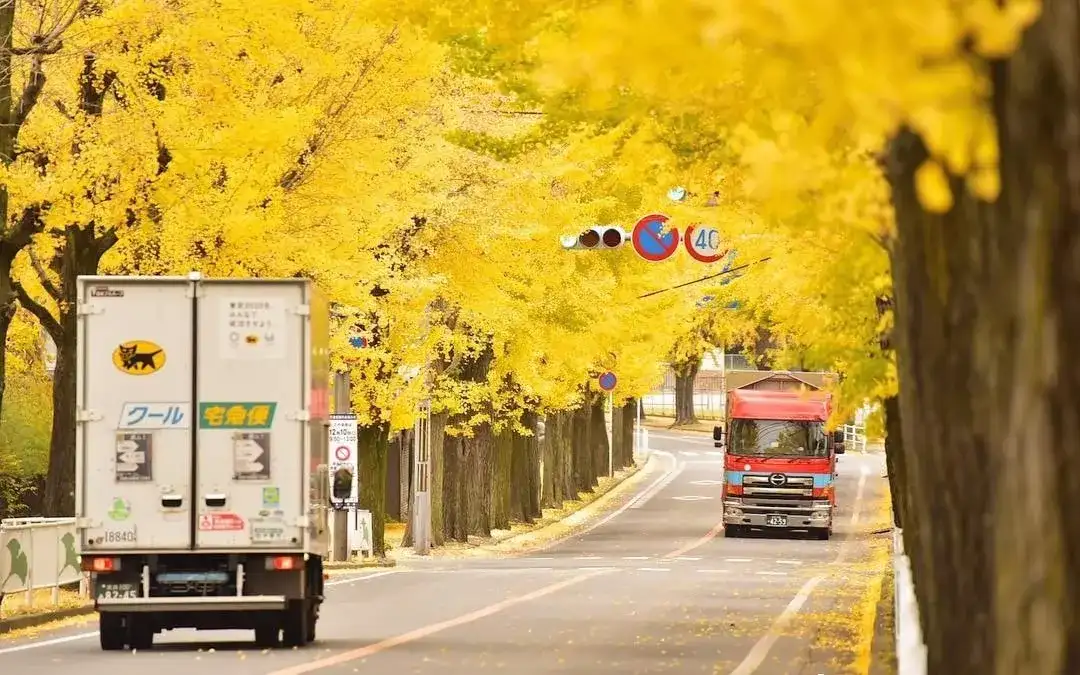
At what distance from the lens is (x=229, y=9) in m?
22.6

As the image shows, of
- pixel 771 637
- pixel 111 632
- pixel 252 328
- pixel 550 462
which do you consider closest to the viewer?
pixel 252 328

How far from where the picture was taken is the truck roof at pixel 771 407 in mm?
49906

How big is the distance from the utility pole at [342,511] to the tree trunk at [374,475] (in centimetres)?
153

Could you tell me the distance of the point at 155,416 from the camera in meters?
19.0

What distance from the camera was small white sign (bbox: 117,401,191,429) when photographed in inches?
747

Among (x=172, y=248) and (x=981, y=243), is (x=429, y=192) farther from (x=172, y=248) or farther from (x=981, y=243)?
(x=981, y=243)

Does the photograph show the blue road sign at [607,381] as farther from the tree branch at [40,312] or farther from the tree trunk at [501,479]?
the tree branch at [40,312]

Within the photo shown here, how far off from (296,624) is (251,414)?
90.0 inches

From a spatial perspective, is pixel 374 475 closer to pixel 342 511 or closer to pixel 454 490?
pixel 342 511

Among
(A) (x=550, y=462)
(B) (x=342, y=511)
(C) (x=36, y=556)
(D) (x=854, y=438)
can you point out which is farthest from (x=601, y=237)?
(D) (x=854, y=438)

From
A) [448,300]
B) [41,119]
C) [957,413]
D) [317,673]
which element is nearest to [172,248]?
[41,119]

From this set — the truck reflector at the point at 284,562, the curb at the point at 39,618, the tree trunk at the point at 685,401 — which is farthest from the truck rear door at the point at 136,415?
the tree trunk at the point at 685,401

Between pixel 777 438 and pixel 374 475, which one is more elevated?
pixel 777 438

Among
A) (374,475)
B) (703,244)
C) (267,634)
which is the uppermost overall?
(703,244)
